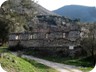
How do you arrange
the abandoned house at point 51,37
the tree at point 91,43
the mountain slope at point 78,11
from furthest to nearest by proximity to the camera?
the abandoned house at point 51,37 < the tree at point 91,43 < the mountain slope at point 78,11

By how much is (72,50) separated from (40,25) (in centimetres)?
910

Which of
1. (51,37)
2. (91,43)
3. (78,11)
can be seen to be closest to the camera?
(78,11)

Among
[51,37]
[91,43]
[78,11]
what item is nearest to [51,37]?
[51,37]

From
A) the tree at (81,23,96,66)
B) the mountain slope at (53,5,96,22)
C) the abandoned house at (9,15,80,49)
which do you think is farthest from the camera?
the abandoned house at (9,15,80,49)

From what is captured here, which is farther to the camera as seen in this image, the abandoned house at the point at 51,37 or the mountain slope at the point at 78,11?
the abandoned house at the point at 51,37

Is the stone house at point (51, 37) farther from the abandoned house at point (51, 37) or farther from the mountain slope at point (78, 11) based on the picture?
the mountain slope at point (78, 11)

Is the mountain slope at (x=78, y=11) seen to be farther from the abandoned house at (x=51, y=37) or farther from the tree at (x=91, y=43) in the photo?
the abandoned house at (x=51, y=37)

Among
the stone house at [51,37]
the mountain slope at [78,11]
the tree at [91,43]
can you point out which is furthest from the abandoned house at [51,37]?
the mountain slope at [78,11]

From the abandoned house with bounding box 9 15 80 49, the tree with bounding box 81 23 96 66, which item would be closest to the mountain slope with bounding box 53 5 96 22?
the tree with bounding box 81 23 96 66

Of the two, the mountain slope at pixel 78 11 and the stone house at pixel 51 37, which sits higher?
the mountain slope at pixel 78 11

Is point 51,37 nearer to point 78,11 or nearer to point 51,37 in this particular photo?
point 51,37

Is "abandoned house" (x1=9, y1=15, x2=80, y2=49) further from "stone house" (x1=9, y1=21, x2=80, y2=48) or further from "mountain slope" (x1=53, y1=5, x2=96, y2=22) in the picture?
"mountain slope" (x1=53, y1=5, x2=96, y2=22)

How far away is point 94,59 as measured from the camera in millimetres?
21562

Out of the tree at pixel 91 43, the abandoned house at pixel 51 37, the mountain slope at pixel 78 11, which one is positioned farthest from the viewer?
the abandoned house at pixel 51 37
